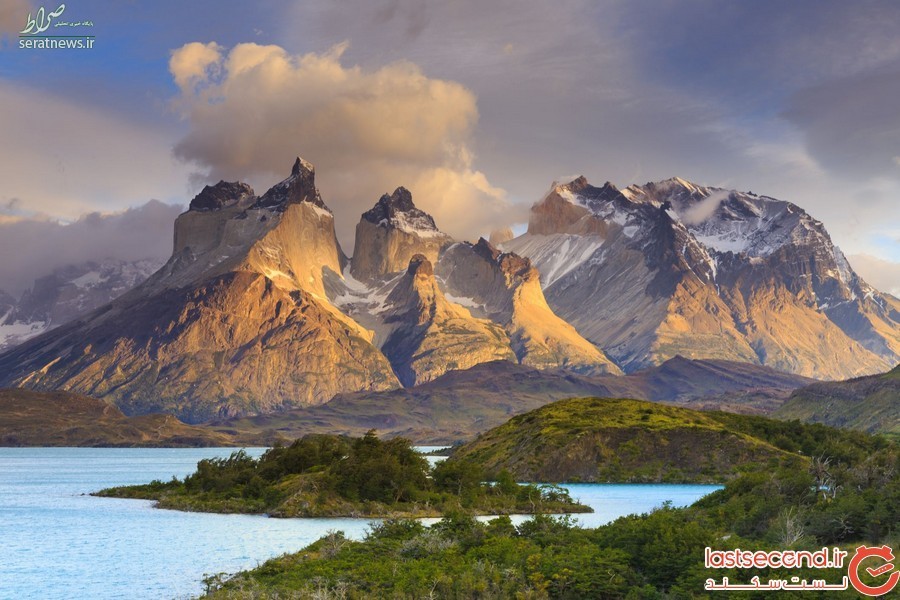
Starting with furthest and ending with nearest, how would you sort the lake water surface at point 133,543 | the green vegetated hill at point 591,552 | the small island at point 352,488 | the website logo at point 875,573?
the small island at point 352,488
the lake water surface at point 133,543
the green vegetated hill at point 591,552
the website logo at point 875,573

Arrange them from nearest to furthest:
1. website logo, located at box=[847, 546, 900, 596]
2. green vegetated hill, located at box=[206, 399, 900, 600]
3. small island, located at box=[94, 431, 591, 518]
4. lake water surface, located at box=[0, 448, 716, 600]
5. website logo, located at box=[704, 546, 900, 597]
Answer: website logo, located at box=[847, 546, 900, 596]
website logo, located at box=[704, 546, 900, 597]
green vegetated hill, located at box=[206, 399, 900, 600]
lake water surface, located at box=[0, 448, 716, 600]
small island, located at box=[94, 431, 591, 518]

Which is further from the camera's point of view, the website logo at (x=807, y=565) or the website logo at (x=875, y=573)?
the website logo at (x=807, y=565)

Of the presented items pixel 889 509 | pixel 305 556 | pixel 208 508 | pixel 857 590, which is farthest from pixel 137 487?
pixel 857 590

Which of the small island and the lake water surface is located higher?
the small island

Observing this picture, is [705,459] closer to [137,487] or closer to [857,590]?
[137,487]

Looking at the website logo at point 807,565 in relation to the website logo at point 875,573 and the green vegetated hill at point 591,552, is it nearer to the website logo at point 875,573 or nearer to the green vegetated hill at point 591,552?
the website logo at point 875,573

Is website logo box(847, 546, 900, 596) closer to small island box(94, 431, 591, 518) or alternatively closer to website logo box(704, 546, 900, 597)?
website logo box(704, 546, 900, 597)

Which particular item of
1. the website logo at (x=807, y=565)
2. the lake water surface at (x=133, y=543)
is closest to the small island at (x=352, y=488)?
the lake water surface at (x=133, y=543)

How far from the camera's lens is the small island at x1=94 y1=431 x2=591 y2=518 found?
12669cm

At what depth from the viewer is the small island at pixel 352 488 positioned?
12669cm

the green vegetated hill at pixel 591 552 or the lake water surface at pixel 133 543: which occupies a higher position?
the green vegetated hill at pixel 591 552

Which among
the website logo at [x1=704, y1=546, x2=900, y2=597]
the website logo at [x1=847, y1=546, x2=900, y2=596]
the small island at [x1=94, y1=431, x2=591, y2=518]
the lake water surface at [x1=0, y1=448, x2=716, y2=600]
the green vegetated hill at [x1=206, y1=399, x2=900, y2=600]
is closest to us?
the website logo at [x1=847, y1=546, x2=900, y2=596]

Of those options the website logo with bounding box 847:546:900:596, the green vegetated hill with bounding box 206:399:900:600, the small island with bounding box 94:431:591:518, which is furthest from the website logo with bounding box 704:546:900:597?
the small island with bounding box 94:431:591:518

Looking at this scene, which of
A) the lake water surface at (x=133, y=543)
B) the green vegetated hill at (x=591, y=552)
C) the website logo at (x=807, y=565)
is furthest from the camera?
the lake water surface at (x=133, y=543)
